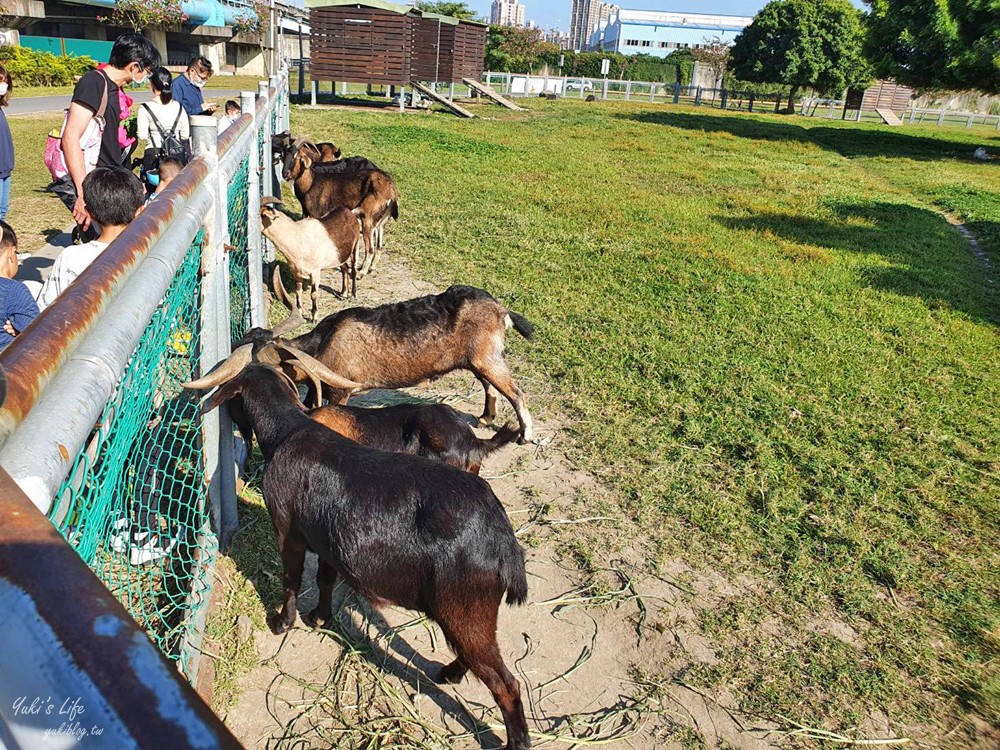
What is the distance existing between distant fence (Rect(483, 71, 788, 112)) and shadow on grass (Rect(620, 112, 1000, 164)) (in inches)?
474

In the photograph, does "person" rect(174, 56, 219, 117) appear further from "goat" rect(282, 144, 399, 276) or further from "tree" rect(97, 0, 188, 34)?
"tree" rect(97, 0, 188, 34)

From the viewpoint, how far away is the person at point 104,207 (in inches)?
143

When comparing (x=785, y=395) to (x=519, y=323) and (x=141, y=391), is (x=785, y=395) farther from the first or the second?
(x=141, y=391)

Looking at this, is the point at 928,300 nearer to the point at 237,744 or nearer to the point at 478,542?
the point at 478,542

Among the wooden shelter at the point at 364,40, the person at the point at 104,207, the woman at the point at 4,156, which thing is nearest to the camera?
the person at the point at 104,207

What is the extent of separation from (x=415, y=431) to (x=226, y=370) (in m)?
0.94

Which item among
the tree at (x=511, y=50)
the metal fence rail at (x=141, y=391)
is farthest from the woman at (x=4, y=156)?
the tree at (x=511, y=50)

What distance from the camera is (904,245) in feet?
35.8

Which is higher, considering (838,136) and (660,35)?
(660,35)

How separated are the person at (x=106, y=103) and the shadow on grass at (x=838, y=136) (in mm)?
21459

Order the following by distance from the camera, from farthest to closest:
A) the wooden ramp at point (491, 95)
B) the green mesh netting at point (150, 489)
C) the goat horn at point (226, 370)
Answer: the wooden ramp at point (491, 95)
the goat horn at point (226, 370)
the green mesh netting at point (150, 489)

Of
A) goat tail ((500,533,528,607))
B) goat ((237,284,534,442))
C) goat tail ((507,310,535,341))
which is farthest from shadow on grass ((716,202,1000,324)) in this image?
goat tail ((500,533,528,607))

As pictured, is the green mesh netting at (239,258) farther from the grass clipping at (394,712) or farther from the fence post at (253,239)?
the grass clipping at (394,712)

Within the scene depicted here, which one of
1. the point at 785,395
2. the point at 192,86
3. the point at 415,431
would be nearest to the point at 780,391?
the point at 785,395
